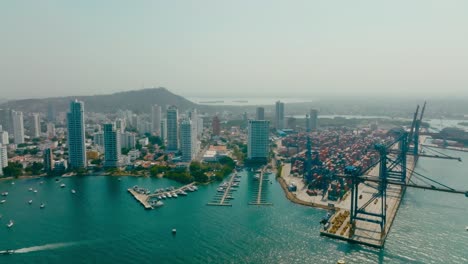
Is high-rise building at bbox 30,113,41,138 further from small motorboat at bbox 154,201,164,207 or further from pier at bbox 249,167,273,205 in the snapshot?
small motorboat at bbox 154,201,164,207

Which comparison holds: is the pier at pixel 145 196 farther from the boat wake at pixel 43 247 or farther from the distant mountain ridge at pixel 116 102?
the distant mountain ridge at pixel 116 102

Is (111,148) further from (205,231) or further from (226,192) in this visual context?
(205,231)

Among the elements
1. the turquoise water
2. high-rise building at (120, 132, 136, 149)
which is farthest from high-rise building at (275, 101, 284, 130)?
the turquoise water

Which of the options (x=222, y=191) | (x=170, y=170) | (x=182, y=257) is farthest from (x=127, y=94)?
(x=182, y=257)

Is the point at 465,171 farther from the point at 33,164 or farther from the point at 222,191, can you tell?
the point at 33,164

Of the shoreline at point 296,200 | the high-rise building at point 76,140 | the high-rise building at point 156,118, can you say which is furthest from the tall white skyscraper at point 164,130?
the shoreline at point 296,200
